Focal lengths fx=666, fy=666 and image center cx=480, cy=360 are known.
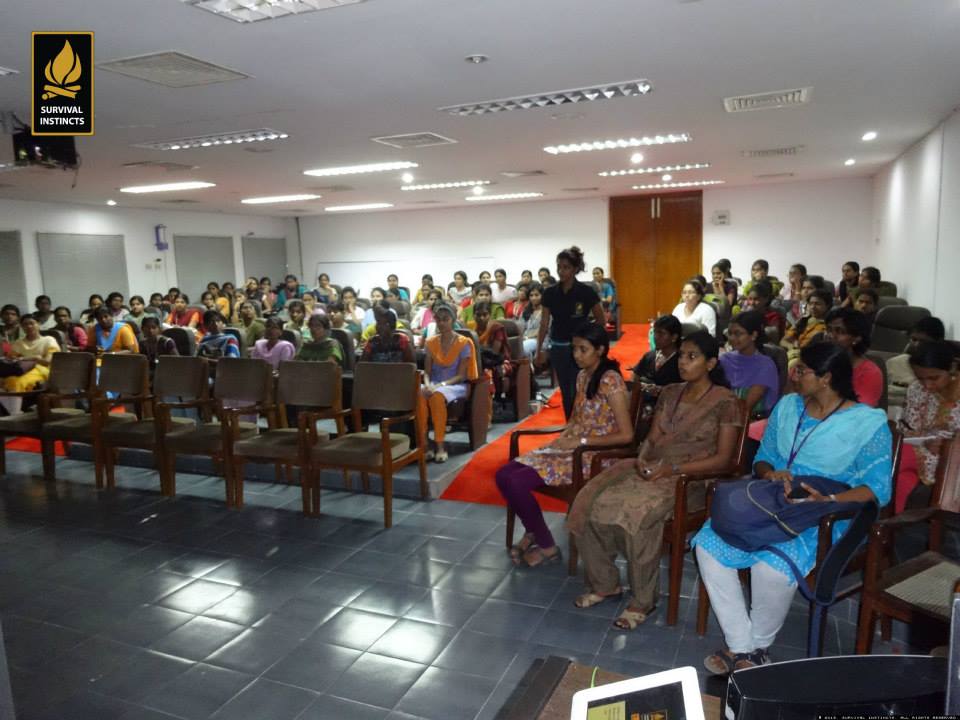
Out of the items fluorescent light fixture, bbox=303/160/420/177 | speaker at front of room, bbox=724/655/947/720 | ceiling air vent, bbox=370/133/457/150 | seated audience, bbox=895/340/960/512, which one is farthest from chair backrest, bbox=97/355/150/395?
speaker at front of room, bbox=724/655/947/720

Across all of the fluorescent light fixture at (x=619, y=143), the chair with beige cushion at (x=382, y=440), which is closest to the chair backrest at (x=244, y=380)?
the chair with beige cushion at (x=382, y=440)

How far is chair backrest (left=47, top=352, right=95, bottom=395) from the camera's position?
5332 mm

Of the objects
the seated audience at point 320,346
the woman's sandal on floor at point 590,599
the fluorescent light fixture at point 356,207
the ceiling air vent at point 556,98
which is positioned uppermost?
the fluorescent light fixture at point 356,207

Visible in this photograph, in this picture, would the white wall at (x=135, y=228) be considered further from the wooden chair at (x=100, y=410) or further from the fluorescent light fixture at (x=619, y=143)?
the fluorescent light fixture at (x=619, y=143)

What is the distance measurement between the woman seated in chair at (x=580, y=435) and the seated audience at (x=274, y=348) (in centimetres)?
317

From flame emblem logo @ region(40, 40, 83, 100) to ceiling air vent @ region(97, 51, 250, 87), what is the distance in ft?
0.90

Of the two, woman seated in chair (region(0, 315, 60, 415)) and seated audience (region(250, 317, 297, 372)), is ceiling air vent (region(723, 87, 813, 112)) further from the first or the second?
woman seated in chair (region(0, 315, 60, 415))

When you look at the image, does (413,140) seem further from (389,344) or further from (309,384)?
(309,384)

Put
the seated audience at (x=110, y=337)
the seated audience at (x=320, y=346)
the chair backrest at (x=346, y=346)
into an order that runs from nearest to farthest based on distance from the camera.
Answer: the seated audience at (x=320, y=346) < the chair backrest at (x=346, y=346) < the seated audience at (x=110, y=337)

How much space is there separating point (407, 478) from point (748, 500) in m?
2.63

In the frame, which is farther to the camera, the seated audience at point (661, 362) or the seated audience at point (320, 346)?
the seated audience at point (320, 346)

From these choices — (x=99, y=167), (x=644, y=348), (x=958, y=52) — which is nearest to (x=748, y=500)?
(x=958, y=52)

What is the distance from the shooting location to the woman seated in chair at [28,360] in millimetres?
6590

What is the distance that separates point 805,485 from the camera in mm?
2322
